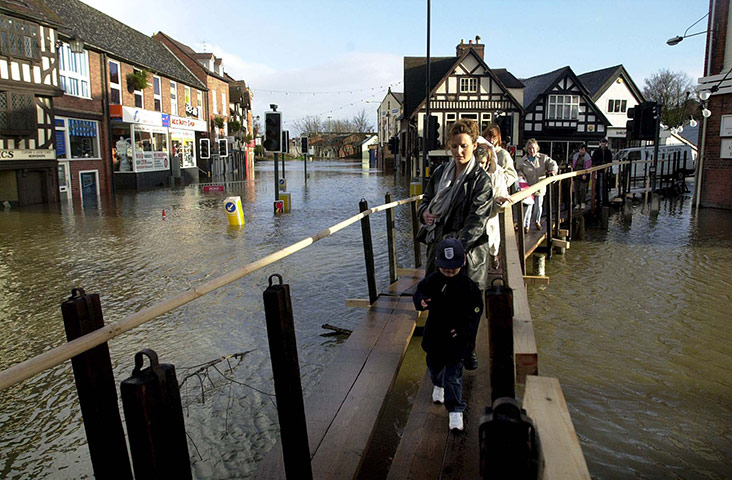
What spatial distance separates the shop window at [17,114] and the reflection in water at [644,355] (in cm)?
1697

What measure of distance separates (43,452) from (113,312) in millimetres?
3093

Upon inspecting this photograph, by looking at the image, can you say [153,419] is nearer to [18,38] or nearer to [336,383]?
[336,383]

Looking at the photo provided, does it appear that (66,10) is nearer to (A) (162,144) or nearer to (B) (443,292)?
(A) (162,144)

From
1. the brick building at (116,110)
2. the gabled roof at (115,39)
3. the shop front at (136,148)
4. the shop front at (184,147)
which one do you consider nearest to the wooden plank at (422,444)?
the brick building at (116,110)

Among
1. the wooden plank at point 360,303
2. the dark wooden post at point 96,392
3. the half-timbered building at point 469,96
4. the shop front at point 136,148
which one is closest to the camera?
the dark wooden post at point 96,392

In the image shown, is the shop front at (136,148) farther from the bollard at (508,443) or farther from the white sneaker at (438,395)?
the bollard at (508,443)

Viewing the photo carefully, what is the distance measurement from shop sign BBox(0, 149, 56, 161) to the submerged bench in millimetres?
17007

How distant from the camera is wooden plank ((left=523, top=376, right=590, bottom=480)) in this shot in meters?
1.39

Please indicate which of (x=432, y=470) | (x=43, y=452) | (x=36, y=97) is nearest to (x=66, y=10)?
(x=36, y=97)

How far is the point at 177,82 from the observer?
33250 mm

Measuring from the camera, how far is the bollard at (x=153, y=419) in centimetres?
181

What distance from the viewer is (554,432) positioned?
5.14 feet

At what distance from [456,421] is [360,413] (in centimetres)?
60

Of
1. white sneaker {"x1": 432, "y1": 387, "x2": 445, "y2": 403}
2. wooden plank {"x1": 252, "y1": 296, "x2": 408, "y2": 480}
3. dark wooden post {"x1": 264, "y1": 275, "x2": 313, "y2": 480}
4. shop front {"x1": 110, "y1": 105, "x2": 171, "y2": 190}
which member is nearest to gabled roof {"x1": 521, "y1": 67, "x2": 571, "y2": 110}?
shop front {"x1": 110, "y1": 105, "x2": 171, "y2": 190}
